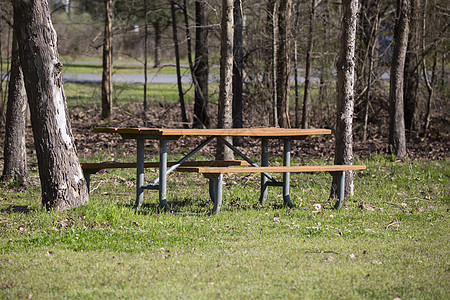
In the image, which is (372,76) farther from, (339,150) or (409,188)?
(339,150)

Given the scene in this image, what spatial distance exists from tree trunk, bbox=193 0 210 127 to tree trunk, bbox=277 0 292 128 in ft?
6.42

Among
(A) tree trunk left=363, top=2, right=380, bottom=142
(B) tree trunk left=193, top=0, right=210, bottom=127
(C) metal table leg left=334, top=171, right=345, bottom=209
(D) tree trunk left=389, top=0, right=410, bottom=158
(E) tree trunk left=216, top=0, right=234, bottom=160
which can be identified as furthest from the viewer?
(B) tree trunk left=193, top=0, right=210, bottom=127

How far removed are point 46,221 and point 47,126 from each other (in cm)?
120

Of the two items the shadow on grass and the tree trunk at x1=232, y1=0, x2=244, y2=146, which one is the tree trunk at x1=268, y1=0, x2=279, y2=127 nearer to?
the tree trunk at x1=232, y1=0, x2=244, y2=146

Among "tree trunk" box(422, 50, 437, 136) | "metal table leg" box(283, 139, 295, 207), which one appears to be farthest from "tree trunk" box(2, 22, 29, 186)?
"tree trunk" box(422, 50, 437, 136)

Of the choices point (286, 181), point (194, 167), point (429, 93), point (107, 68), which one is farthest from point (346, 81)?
point (107, 68)

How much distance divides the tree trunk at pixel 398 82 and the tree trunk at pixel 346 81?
16.3 feet

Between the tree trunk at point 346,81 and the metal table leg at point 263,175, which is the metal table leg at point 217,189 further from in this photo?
the tree trunk at point 346,81

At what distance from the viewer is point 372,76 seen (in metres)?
15.5

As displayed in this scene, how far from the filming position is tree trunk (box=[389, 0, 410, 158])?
42.1 feet

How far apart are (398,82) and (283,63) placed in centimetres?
323

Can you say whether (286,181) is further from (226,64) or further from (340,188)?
→ (226,64)

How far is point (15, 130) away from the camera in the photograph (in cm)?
951

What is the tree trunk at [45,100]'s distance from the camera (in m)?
6.87
